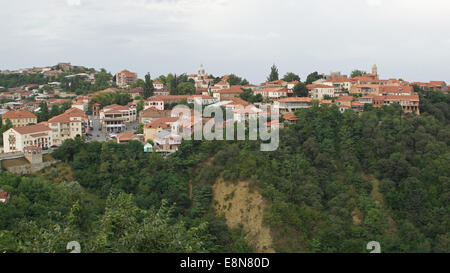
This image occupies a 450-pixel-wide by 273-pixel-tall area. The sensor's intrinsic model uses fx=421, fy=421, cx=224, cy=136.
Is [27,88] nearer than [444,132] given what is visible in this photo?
No

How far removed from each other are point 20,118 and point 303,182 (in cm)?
1578

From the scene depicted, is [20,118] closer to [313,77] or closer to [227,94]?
[227,94]

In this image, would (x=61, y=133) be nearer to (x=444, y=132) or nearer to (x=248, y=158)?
(x=248, y=158)

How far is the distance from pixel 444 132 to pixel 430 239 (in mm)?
6634

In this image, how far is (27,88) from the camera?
1508 inches

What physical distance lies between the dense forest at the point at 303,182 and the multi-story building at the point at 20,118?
4.75 m

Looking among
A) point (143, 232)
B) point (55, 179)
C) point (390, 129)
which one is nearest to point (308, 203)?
point (390, 129)

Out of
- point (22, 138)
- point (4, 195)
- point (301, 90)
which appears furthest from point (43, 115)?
point (301, 90)

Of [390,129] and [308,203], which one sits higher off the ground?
[390,129]

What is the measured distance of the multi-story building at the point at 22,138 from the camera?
19.7 m

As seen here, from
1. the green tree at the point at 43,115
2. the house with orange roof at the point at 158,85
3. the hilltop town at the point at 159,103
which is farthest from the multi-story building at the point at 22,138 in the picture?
the house with orange roof at the point at 158,85

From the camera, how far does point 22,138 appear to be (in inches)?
774
